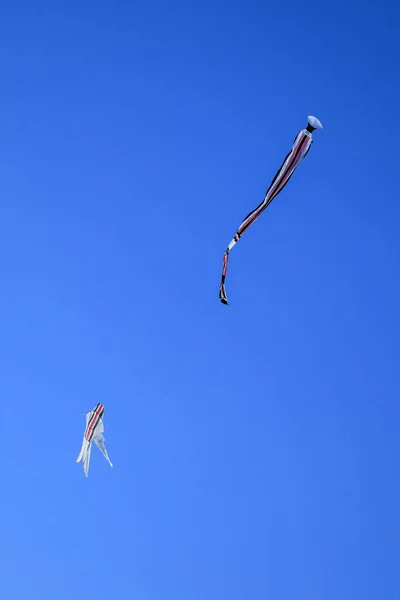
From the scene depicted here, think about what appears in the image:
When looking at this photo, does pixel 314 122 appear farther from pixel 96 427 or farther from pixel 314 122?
pixel 96 427

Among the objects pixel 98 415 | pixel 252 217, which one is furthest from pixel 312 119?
pixel 98 415

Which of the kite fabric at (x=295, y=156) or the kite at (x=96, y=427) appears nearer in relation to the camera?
the kite fabric at (x=295, y=156)

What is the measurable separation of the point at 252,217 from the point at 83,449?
4.93m

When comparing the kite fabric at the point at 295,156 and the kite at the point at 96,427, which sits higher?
the kite fabric at the point at 295,156

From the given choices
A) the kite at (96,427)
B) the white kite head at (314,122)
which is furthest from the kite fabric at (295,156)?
the kite at (96,427)

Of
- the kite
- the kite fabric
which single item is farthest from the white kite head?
the kite

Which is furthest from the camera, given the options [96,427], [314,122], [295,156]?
[96,427]

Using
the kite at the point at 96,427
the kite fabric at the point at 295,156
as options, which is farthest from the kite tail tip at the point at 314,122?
the kite at the point at 96,427

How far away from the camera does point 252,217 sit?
7.20m

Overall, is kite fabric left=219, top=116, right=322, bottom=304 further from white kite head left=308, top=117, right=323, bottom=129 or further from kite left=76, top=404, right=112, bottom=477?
kite left=76, top=404, right=112, bottom=477

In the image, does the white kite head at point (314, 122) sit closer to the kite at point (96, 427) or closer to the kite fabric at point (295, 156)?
the kite fabric at point (295, 156)

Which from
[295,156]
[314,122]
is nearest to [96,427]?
[295,156]

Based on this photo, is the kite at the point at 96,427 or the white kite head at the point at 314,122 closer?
the white kite head at the point at 314,122

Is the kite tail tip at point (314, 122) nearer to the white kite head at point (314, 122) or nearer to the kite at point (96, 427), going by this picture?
the white kite head at point (314, 122)
